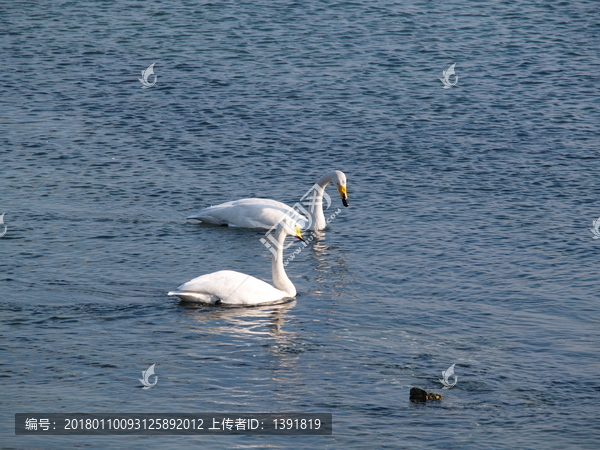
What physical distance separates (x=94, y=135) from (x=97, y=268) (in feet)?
26.7

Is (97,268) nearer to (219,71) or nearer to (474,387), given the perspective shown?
(474,387)

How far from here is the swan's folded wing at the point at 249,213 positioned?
1951 centimetres

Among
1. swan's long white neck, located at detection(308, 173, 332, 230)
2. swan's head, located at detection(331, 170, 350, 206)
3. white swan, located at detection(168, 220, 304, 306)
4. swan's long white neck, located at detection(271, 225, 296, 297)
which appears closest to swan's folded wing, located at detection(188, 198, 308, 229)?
swan's long white neck, located at detection(308, 173, 332, 230)

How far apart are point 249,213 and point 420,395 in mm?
7856

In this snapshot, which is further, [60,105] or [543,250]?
[60,105]

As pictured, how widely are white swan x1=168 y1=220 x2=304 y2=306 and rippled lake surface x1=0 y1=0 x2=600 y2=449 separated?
8.4 inches

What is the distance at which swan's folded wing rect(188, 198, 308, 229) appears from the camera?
1951 centimetres

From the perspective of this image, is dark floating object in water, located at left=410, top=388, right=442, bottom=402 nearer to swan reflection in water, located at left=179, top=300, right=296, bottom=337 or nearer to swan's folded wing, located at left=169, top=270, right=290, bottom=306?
swan reflection in water, located at left=179, top=300, right=296, bottom=337

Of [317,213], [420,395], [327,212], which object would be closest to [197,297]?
[420,395]

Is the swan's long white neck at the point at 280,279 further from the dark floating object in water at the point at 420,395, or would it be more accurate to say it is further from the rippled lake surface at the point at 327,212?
the dark floating object in water at the point at 420,395

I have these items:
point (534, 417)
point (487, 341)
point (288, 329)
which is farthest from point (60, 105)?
point (534, 417)

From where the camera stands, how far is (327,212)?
69.8ft

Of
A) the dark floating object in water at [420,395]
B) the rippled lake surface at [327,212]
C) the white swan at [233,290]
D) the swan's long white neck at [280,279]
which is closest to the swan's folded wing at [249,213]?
the rippled lake surface at [327,212]

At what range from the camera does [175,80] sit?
28656mm
